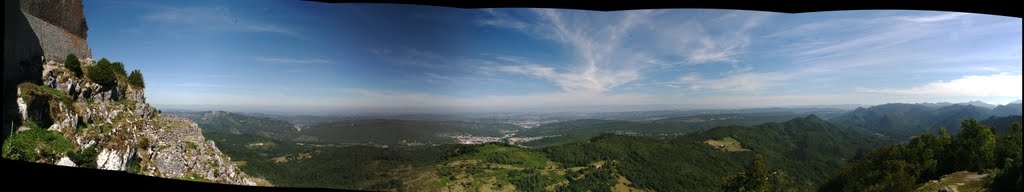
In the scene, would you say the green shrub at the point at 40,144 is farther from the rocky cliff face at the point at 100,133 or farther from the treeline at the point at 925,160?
the treeline at the point at 925,160

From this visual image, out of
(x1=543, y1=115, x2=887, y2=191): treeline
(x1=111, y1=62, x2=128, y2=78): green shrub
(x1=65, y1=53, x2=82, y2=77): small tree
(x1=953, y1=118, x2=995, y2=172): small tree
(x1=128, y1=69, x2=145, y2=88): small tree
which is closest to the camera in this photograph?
(x1=953, y1=118, x2=995, y2=172): small tree

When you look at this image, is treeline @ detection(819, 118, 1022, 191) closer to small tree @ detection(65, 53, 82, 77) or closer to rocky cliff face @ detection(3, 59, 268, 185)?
rocky cliff face @ detection(3, 59, 268, 185)

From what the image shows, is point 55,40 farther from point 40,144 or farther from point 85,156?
point 40,144

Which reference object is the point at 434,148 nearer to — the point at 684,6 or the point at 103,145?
the point at 103,145

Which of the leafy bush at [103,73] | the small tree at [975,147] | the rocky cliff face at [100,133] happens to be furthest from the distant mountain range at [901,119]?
the leafy bush at [103,73]

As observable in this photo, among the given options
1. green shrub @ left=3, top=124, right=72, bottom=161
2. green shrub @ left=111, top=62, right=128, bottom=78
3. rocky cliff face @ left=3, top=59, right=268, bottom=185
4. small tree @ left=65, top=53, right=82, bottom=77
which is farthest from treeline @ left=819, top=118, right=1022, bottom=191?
green shrub @ left=111, top=62, right=128, bottom=78

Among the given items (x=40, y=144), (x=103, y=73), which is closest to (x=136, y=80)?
(x=103, y=73)

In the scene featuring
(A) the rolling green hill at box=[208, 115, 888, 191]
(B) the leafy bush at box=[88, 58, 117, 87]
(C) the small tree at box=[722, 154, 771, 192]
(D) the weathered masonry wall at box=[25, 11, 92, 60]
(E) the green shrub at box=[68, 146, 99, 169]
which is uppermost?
(D) the weathered masonry wall at box=[25, 11, 92, 60]
